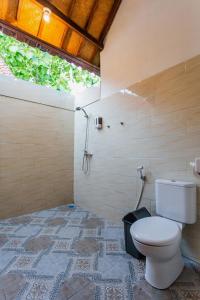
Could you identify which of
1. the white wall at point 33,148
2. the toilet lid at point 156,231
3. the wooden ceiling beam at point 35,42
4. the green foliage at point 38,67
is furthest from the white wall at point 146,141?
the green foliage at point 38,67

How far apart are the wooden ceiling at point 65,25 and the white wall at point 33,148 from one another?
767 millimetres

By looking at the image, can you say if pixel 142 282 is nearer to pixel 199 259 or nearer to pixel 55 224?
pixel 199 259

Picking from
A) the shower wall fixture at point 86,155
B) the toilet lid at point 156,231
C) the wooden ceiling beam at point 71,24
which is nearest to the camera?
the toilet lid at point 156,231

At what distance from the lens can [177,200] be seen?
62.9 inches

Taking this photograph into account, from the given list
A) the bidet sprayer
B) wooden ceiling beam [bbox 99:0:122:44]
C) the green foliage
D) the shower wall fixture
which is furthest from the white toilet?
the green foliage

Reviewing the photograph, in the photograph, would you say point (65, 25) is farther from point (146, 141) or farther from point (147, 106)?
point (146, 141)

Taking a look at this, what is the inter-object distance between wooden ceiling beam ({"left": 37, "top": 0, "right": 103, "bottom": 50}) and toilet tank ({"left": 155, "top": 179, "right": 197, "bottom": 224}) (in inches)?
86.4

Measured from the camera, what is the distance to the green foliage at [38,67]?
13.2 feet

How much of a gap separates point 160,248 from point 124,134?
1433mm

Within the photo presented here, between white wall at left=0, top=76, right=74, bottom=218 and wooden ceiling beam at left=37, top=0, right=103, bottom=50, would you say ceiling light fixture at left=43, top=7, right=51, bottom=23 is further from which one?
white wall at left=0, top=76, right=74, bottom=218

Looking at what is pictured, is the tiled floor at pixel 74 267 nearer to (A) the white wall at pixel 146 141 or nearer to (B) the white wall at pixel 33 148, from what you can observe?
(A) the white wall at pixel 146 141

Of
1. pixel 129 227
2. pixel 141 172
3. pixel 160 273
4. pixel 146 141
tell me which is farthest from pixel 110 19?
pixel 160 273

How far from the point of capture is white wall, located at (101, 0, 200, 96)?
171 centimetres

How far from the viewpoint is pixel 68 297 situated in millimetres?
1237
